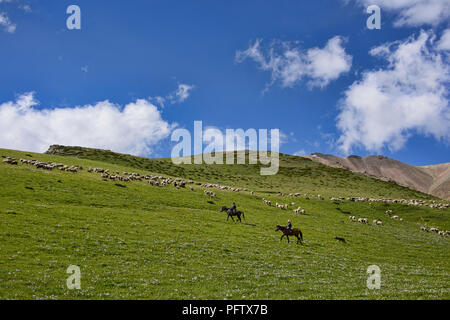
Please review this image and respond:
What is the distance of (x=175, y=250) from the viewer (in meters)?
25.2

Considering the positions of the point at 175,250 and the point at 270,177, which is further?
the point at 270,177

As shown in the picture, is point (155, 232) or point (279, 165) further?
point (279, 165)

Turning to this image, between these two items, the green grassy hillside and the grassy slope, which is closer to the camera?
the grassy slope

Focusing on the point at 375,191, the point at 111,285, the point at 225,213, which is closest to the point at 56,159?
the point at 225,213

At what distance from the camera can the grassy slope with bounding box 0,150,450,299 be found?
55.7 feet

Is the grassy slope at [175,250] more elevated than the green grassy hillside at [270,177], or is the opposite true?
the green grassy hillside at [270,177]

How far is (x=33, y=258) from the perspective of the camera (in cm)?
1973

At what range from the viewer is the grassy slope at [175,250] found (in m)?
17.0

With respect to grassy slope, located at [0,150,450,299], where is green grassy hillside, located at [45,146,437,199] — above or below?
above

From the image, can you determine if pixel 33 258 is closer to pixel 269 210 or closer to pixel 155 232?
pixel 155 232

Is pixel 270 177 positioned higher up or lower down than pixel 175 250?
higher up

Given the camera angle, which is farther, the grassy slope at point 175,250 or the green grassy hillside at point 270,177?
the green grassy hillside at point 270,177

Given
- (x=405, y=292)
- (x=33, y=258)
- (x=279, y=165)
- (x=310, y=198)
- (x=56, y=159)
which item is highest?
(x=279, y=165)

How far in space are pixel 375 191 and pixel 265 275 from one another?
380ft
